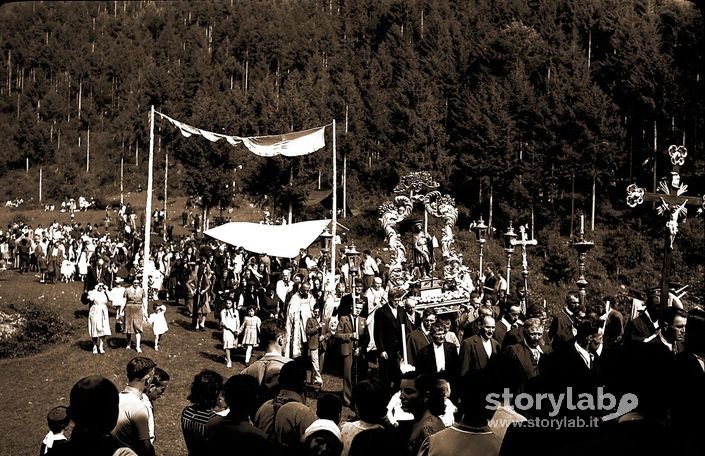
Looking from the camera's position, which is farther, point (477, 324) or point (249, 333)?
point (249, 333)

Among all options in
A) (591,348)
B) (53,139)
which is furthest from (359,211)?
(53,139)

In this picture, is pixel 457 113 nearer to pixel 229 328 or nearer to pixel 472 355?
pixel 229 328

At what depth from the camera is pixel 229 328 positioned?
16.7m

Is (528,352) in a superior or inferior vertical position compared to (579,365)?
inferior

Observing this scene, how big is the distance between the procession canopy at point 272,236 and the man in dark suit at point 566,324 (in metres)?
9.09

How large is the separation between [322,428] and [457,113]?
152 ft

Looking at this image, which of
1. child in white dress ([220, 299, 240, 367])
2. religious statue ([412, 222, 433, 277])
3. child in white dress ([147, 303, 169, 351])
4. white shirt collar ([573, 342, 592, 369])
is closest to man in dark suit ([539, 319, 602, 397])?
white shirt collar ([573, 342, 592, 369])

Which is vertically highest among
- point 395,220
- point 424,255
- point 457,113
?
point 457,113

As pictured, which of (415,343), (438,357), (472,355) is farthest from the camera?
(415,343)

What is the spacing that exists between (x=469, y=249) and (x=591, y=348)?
95.2 ft

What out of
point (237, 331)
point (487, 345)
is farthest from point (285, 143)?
point (487, 345)

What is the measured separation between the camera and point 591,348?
870cm

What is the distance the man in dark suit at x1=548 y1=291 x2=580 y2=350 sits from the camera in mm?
10506

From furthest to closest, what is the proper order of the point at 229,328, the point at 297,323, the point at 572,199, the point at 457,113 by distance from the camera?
the point at 457,113 → the point at 572,199 → the point at 229,328 → the point at 297,323
